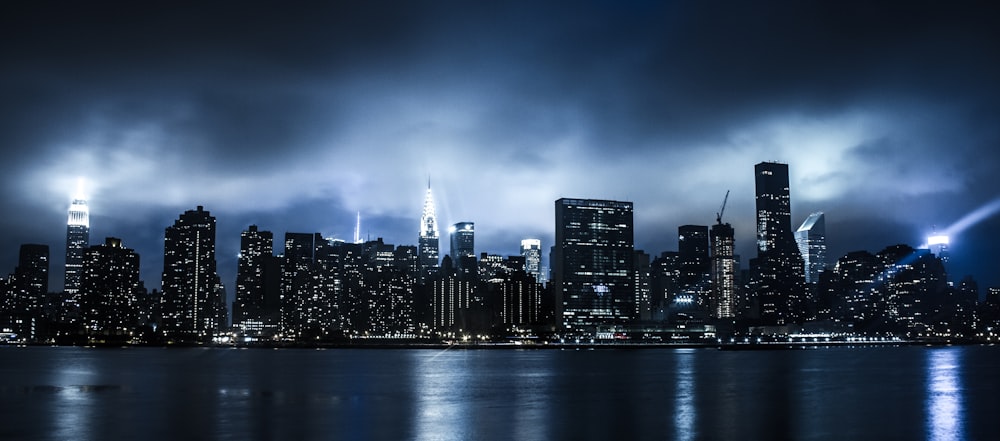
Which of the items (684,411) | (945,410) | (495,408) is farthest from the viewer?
(495,408)

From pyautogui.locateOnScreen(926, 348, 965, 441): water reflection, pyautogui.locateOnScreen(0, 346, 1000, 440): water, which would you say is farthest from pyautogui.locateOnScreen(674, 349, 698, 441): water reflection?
pyautogui.locateOnScreen(926, 348, 965, 441): water reflection

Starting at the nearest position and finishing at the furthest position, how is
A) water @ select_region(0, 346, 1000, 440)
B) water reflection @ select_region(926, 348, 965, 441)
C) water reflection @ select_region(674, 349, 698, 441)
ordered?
water @ select_region(0, 346, 1000, 440)
water reflection @ select_region(674, 349, 698, 441)
water reflection @ select_region(926, 348, 965, 441)

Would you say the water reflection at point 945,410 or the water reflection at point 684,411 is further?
the water reflection at point 945,410

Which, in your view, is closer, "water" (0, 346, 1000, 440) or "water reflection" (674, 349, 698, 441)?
"water" (0, 346, 1000, 440)

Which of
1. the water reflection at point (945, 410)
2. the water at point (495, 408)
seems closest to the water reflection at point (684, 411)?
the water at point (495, 408)

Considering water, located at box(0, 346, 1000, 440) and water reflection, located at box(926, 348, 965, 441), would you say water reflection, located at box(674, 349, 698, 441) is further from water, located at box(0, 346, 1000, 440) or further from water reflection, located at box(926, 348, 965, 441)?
water reflection, located at box(926, 348, 965, 441)

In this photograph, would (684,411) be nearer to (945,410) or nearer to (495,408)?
(495,408)

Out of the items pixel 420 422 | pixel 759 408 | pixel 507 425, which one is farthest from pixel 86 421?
pixel 759 408

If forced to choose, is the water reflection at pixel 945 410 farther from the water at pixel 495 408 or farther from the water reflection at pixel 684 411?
the water reflection at pixel 684 411

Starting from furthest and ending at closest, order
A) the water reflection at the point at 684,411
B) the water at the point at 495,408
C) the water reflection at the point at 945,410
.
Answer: the water reflection at the point at 945,410
the water reflection at the point at 684,411
the water at the point at 495,408

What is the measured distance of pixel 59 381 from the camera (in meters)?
78.2

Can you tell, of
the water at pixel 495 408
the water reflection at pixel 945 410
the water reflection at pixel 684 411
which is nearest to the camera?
the water at pixel 495 408

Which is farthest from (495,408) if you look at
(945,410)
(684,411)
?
(945,410)

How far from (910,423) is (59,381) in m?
70.5
